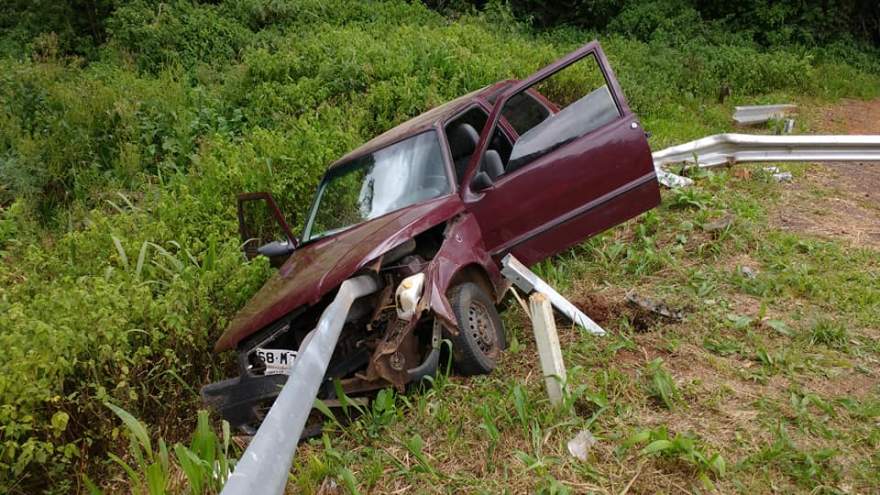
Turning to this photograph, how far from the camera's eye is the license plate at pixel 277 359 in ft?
12.4

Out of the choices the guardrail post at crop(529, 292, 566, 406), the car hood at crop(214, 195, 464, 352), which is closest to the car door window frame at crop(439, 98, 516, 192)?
the car hood at crop(214, 195, 464, 352)

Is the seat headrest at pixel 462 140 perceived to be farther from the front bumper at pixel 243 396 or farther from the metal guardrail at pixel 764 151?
the front bumper at pixel 243 396

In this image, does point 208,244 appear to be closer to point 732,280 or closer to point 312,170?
point 312,170

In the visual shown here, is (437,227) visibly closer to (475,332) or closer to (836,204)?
(475,332)

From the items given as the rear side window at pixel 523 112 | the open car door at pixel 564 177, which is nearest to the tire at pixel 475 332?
the open car door at pixel 564 177

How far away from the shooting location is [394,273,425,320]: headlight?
3.61m

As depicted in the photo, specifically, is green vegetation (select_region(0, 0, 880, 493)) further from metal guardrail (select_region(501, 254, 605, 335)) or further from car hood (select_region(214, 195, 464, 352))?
car hood (select_region(214, 195, 464, 352))

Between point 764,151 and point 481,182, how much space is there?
12.6 feet

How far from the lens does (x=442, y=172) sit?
482 cm

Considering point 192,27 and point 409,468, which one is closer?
point 409,468

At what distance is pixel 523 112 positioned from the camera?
18.7ft

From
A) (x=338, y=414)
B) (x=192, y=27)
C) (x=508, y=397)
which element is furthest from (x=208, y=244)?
(x=192, y=27)

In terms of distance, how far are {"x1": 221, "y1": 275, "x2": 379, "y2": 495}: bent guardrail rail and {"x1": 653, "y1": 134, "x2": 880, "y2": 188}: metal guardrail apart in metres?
4.51

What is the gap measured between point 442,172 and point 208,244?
2.05 m
